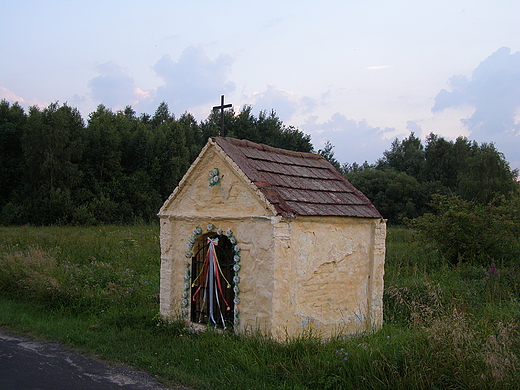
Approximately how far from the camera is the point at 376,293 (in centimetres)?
740

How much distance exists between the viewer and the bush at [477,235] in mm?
13614

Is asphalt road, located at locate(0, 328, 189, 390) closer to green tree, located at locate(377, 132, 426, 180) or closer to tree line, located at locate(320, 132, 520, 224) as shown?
tree line, located at locate(320, 132, 520, 224)

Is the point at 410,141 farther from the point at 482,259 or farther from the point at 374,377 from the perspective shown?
the point at 374,377

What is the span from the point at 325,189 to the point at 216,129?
33.2 metres

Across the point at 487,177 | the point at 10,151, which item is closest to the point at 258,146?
the point at 10,151

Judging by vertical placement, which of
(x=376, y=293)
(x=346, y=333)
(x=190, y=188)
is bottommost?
(x=346, y=333)

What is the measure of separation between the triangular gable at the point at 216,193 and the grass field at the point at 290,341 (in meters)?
1.80

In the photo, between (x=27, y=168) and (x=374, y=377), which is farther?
(x=27, y=168)

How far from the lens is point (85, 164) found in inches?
1264

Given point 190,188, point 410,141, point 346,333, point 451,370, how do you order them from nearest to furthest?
point 451,370
point 346,333
point 190,188
point 410,141

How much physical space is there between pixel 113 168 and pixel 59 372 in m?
28.2

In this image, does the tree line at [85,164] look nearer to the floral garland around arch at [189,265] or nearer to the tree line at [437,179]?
the tree line at [437,179]

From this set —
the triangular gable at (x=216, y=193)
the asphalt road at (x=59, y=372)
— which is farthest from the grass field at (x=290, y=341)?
the triangular gable at (x=216, y=193)

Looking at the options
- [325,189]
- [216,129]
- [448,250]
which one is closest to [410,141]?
[216,129]
